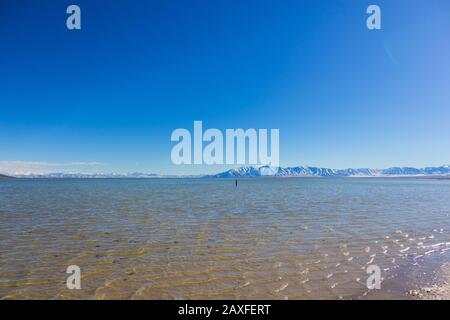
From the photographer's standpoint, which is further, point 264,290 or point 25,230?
point 25,230

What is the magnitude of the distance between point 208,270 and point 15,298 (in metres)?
5.19

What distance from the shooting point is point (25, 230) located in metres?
15.6

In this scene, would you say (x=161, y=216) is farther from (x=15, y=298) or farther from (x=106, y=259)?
(x=15, y=298)

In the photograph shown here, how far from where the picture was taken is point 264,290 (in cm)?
791

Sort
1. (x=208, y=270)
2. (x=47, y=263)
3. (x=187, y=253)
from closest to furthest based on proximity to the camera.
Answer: (x=208, y=270) < (x=47, y=263) < (x=187, y=253)

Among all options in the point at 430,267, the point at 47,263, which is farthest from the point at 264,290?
the point at 47,263

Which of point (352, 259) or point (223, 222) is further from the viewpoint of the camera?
point (223, 222)

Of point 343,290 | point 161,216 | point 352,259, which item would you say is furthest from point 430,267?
point 161,216

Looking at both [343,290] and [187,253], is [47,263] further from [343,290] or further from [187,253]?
[343,290]

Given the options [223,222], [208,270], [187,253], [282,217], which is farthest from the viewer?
[282,217]

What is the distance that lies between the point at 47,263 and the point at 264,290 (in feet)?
24.7

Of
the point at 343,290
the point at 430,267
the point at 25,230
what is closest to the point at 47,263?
the point at 25,230
